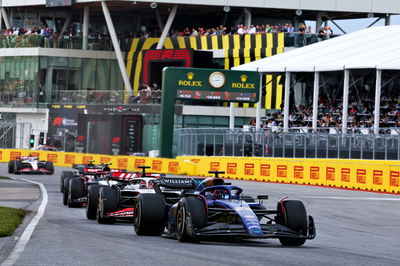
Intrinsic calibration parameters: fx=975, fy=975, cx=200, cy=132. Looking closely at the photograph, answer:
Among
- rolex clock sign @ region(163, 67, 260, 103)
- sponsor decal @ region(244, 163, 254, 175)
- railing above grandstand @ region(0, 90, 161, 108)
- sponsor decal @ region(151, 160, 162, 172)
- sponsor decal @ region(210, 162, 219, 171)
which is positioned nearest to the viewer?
sponsor decal @ region(244, 163, 254, 175)

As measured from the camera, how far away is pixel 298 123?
5516 centimetres

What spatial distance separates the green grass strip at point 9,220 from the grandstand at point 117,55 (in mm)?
45023

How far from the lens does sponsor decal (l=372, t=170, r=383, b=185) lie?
123ft

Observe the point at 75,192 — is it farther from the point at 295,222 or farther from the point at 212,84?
the point at 212,84

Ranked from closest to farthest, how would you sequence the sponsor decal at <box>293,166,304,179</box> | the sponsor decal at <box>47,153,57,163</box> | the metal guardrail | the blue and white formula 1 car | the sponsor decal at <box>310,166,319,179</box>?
the blue and white formula 1 car, the metal guardrail, the sponsor decal at <box>310,166,319,179</box>, the sponsor decal at <box>293,166,304,179</box>, the sponsor decal at <box>47,153,57,163</box>

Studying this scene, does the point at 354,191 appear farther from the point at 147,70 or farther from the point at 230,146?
the point at 147,70

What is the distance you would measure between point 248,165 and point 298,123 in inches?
355

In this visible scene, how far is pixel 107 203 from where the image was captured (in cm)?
1859

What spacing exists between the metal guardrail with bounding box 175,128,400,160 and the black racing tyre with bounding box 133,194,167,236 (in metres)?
25.7

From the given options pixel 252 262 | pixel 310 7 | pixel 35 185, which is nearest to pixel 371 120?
pixel 35 185

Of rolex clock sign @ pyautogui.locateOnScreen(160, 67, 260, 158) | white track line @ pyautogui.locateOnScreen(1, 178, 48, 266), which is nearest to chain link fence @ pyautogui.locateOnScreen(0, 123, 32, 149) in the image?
rolex clock sign @ pyautogui.locateOnScreen(160, 67, 260, 158)

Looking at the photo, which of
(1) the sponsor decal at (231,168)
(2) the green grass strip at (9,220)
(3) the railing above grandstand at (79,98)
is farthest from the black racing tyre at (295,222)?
(3) the railing above grandstand at (79,98)

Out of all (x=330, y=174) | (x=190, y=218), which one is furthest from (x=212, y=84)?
(x=190, y=218)

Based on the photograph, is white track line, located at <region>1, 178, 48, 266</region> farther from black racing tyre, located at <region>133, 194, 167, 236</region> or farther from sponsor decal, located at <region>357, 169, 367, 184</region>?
sponsor decal, located at <region>357, 169, 367, 184</region>
